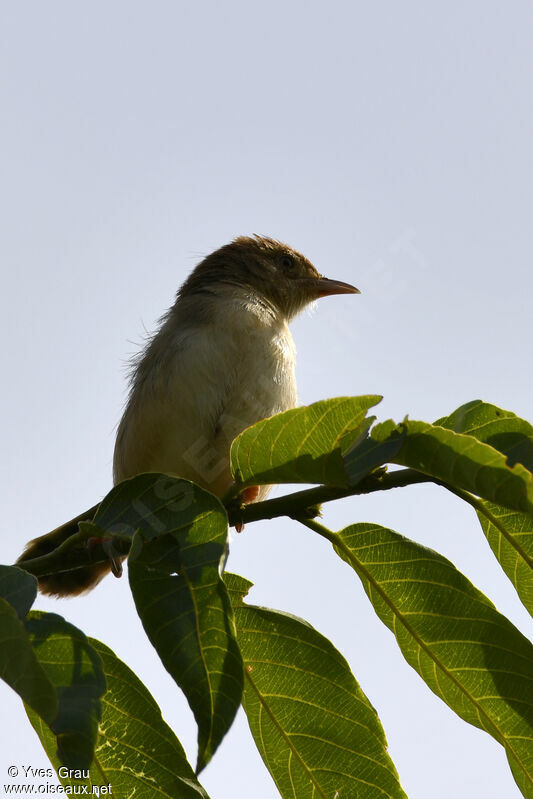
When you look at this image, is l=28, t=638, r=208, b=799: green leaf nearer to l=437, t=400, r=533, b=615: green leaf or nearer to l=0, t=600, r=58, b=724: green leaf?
l=0, t=600, r=58, b=724: green leaf

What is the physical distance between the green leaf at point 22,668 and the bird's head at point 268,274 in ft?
12.0

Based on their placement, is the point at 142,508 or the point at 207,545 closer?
the point at 207,545

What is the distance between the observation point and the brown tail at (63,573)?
3850 millimetres

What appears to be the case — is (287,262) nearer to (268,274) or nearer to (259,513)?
(268,274)

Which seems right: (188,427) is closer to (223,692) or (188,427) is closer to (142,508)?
(142,508)

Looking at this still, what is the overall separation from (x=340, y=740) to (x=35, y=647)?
0.86m

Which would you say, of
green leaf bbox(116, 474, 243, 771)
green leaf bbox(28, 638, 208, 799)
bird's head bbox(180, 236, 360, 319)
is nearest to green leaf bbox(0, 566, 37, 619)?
green leaf bbox(116, 474, 243, 771)

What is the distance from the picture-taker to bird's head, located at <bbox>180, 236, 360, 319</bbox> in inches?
208

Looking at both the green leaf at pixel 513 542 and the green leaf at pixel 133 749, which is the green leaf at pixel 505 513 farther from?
the green leaf at pixel 133 749

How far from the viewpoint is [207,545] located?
1728mm

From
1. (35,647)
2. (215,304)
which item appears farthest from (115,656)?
(215,304)

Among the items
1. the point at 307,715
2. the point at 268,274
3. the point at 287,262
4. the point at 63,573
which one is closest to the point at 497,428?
the point at 307,715

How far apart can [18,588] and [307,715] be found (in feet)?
3.00

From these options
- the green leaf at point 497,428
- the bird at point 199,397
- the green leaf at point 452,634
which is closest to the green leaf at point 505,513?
the green leaf at point 497,428
